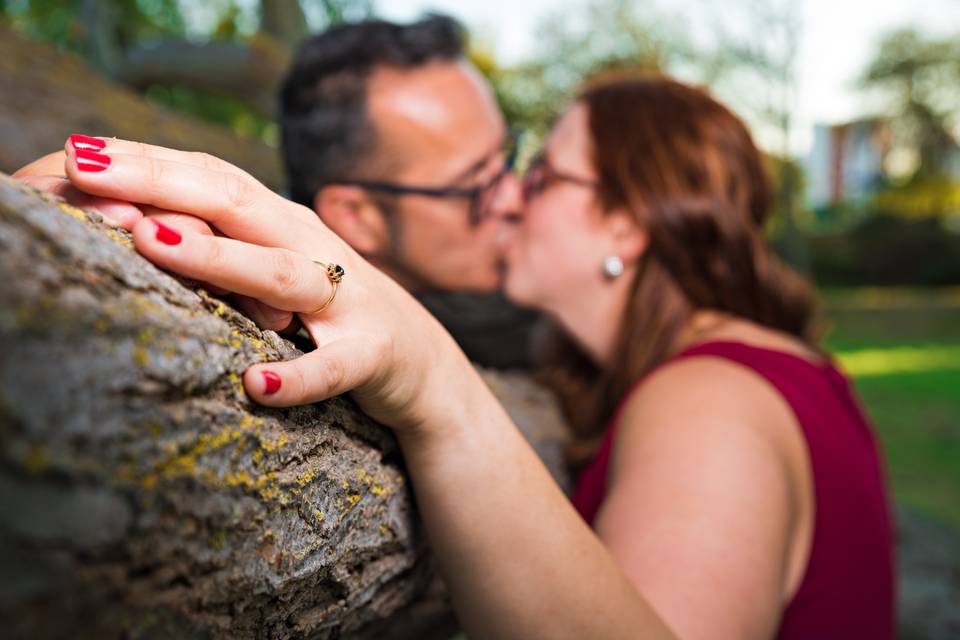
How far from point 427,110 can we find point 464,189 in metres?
0.34

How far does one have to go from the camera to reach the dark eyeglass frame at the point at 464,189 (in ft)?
9.59

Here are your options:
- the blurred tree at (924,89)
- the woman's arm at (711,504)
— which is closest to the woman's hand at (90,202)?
the woman's arm at (711,504)

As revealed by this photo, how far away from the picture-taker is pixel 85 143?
33.2 inches

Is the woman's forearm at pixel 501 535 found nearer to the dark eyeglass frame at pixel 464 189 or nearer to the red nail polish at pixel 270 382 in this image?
the red nail polish at pixel 270 382

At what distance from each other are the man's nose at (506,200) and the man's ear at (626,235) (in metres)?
0.53

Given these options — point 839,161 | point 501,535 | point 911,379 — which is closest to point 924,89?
point 839,161

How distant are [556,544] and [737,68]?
64.7 feet

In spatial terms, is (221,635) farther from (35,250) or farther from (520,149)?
(520,149)

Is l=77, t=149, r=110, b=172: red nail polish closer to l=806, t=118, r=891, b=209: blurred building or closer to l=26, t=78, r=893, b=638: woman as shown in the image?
l=26, t=78, r=893, b=638: woman

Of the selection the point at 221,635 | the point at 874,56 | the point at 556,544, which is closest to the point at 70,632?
the point at 221,635

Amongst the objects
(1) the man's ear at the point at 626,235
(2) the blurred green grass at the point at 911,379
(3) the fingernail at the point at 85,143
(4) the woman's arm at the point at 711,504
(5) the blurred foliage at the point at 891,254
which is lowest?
(5) the blurred foliage at the point at 891,254

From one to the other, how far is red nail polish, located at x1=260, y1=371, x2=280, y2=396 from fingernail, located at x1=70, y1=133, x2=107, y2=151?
32cm

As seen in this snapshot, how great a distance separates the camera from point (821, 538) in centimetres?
194

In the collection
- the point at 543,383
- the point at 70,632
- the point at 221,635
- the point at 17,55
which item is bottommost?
the point at 543,383
